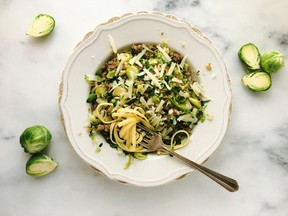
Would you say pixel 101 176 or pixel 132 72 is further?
pixel 101 176

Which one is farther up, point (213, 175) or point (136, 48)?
point (136, 48)

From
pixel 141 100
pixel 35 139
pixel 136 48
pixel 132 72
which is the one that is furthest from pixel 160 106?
pixel 35 139

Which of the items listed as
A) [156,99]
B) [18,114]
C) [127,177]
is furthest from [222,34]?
[18,114]

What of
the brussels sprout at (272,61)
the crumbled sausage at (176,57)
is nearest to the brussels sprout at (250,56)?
the brussels sprout at (272,61)

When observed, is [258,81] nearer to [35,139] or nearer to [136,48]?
[136,48]

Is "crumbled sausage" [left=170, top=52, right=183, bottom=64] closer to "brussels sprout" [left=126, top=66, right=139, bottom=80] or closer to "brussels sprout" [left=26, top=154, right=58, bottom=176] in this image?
"brussels sprout" [left=126, top=66, right=139, bottom=80]

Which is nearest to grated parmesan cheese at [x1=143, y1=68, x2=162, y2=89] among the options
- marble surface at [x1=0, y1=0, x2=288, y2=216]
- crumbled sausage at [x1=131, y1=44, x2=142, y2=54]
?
crumbled sausage at [x1=131, y1=44, x2=142, y2=54]

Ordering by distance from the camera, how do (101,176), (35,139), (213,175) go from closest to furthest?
1. (213,175)
2. (35,139)
3. (101,176)

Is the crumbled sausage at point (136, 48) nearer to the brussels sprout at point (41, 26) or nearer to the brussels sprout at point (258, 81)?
the brussels sprout at point (41, 26)
